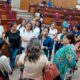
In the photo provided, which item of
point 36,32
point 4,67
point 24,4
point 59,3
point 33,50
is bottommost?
point 24,4

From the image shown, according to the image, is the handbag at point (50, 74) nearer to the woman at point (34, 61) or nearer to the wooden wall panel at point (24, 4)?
the woman at point (34, 61)

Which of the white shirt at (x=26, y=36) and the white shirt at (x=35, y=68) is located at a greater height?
the white shirt at (x=35, y=68)

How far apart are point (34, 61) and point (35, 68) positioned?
0.37 ft

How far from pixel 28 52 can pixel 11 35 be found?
14.8 feet

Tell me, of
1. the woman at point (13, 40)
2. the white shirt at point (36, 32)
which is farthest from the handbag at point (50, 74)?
the white shirt at point (36, 32)

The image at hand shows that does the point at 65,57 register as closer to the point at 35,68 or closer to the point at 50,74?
the point at 50,74

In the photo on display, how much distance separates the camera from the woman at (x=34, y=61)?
4.12 metres

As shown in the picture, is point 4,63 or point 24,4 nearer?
point 4,63

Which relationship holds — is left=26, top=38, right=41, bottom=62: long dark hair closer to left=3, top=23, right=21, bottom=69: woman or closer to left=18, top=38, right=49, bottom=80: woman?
left=18, top=38, right=49, bottom=80: woman

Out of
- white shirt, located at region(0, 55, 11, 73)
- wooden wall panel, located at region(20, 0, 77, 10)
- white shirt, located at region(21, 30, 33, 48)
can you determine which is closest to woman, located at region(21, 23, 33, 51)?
white shirt, located at region(21, 30, 33, 48)

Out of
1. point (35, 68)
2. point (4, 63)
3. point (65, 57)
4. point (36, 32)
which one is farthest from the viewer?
point (36, 32)

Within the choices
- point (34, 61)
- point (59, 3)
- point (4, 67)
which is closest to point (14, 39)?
point (4, 67)

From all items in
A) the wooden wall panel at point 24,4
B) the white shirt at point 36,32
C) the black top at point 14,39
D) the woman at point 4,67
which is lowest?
the wooden wall panel at point 24,4

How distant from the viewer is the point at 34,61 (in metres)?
4.20
